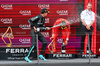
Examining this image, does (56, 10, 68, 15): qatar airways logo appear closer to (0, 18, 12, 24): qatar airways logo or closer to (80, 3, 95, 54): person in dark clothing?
(80, 3, 95, 54): person in dark clothing

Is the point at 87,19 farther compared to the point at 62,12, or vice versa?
the point at 62,12

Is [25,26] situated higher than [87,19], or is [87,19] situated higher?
[87,19]

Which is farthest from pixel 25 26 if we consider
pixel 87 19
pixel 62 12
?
pixel 87 19

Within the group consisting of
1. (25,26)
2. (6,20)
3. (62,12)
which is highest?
(62,12)

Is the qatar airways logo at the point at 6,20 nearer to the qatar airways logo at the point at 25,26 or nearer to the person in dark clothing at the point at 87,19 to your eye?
the qatar airways logo at the point at 25,26

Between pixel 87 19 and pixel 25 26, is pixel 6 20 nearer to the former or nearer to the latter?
pixel 25 26

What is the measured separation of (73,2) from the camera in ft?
29.8

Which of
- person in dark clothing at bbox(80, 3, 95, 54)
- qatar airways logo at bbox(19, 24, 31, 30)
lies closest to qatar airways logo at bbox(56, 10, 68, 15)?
person in dark clothing at bbox(80, 3, 95, 54)

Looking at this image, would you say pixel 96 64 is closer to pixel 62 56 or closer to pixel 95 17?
pixel 62 56

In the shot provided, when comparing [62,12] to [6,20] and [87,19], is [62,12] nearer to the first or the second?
[87,19]

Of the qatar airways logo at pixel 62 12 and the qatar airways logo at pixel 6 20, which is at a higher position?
the qatar airways logo at pixel 62 12

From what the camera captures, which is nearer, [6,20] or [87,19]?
[87,19]

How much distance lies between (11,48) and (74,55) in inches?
86.4

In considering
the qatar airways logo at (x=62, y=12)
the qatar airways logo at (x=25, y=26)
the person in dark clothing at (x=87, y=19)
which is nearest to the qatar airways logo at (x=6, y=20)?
the qatar airways logo at (x=25, y=26)
